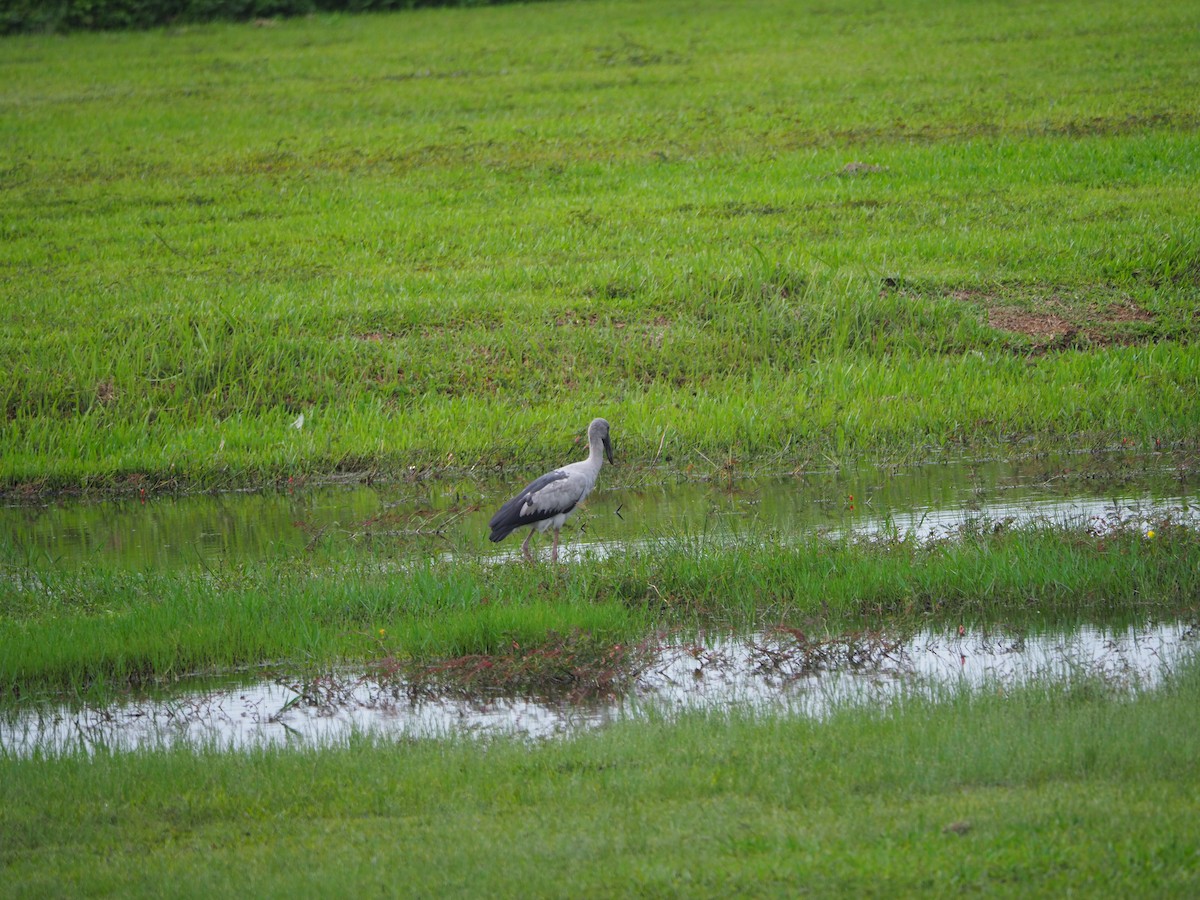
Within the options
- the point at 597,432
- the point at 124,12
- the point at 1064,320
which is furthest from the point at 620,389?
the point at 124,12

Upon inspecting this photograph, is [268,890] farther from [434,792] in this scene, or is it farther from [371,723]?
[371,723]

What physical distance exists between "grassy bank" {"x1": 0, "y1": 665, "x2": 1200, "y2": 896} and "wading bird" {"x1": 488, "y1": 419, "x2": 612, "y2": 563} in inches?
133

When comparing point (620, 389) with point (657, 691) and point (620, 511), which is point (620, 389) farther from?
point (657, 691)

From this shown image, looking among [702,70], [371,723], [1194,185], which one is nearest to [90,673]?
[371,723]

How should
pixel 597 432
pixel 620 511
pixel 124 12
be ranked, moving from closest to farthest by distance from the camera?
1. pixel 597 432
2. pixel 620 511
3. pixel 124 12

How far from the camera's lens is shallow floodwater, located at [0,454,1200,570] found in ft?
33.5

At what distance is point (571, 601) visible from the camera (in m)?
8.38

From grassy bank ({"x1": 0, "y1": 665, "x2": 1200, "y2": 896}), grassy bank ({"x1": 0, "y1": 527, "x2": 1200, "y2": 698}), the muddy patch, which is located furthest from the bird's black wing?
the muddy patch

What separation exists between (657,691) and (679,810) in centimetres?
202

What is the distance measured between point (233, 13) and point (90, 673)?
34.0 metres

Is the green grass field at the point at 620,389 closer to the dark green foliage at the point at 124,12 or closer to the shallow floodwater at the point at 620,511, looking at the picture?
the shallow floodwater at the point at 620,511

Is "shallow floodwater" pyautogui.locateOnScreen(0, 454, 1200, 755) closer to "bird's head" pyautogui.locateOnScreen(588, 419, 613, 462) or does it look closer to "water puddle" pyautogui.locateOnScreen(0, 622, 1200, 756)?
"water puddle" pyautogui.locateOnScreen(0, 622, 1200, 756)

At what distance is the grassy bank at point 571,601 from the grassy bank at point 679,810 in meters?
1.42

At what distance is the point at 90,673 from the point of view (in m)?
8.00
